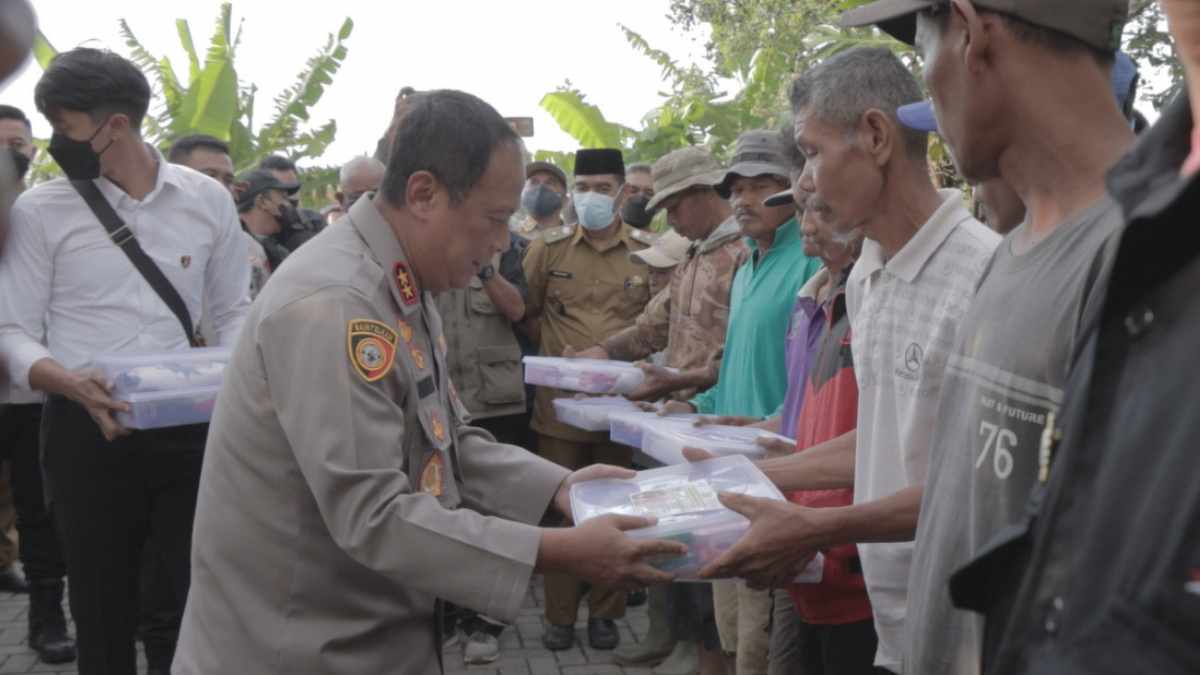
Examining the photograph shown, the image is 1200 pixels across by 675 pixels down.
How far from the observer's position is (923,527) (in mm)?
1990

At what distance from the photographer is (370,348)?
7.68 ft

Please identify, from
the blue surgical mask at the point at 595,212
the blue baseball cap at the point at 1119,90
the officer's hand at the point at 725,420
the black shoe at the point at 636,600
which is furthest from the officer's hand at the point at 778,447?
the black shoe at the point at 636,600

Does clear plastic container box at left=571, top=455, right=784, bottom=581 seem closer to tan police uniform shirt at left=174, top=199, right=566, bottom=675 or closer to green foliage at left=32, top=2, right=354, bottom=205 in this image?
tan police uniform shirt at left=174, top=199, right=566, bottom=675

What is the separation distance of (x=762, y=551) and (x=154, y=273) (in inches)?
105

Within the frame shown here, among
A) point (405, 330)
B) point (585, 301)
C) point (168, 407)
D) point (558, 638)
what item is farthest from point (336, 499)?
point (585, 301)

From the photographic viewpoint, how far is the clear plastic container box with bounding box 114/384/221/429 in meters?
3.89

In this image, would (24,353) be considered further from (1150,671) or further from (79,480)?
(1150,671)

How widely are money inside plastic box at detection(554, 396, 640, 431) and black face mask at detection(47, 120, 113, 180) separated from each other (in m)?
2.18

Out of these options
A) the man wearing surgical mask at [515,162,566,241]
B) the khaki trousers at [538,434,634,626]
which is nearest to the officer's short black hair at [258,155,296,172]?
the man wearing surgical mask at [515,162,566,241]

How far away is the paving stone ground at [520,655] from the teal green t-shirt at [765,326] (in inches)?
64.8

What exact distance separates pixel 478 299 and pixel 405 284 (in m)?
4.05

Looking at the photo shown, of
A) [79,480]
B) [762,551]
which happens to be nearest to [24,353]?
[79,480]

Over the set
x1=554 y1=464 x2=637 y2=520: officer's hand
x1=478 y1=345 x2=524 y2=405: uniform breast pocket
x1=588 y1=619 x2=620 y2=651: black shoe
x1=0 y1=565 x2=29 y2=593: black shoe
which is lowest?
x1=0 y1=565 x2=29 y2=593: black shoe

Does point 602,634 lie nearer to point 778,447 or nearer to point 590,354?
point 590,354
